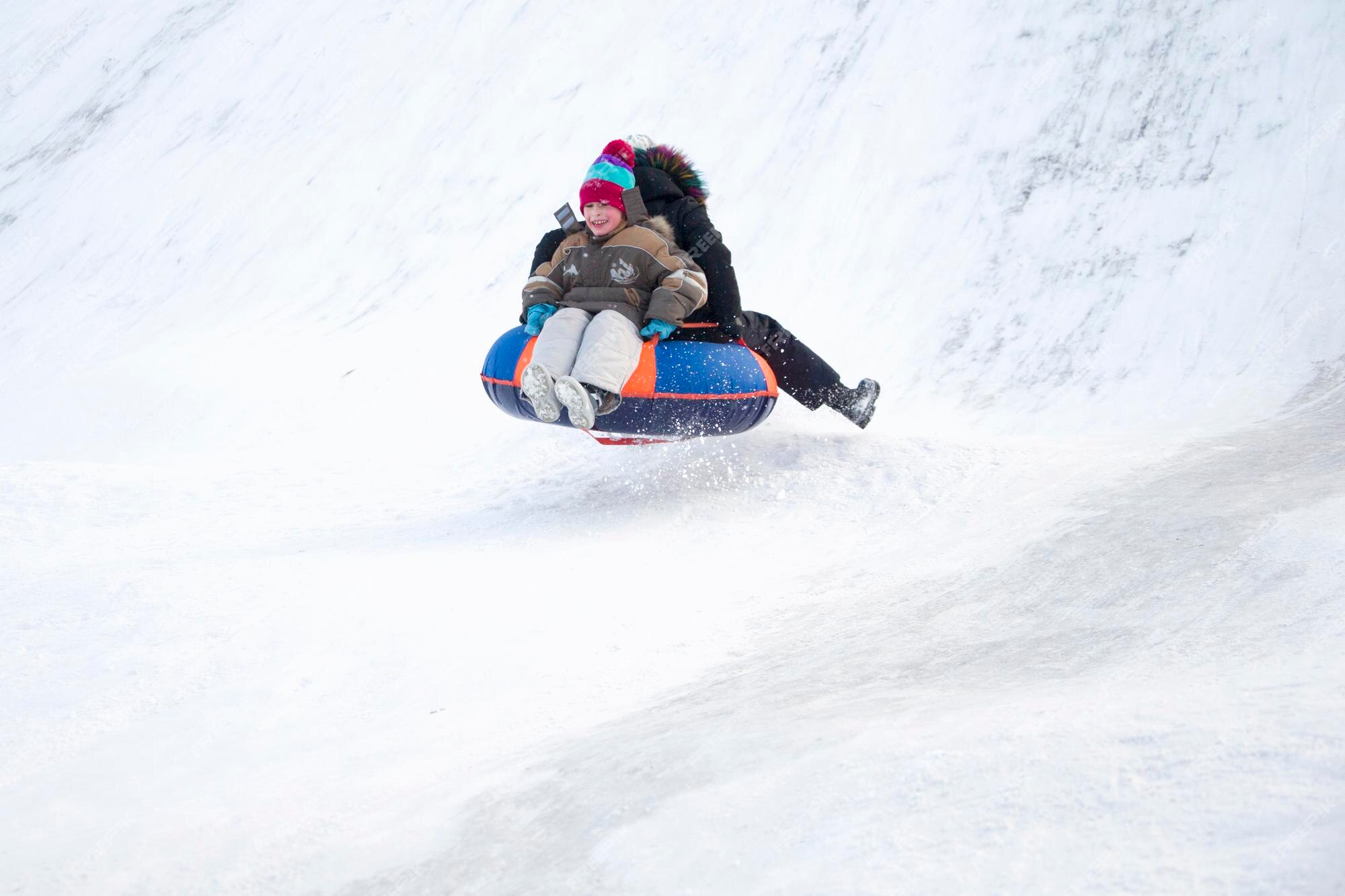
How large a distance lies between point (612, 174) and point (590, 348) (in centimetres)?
70

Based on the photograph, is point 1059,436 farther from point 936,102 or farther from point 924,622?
point 936,102

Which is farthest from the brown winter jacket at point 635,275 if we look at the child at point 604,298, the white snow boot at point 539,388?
the white snow boot at point 539,388

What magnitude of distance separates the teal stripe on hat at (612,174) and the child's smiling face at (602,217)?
89mm

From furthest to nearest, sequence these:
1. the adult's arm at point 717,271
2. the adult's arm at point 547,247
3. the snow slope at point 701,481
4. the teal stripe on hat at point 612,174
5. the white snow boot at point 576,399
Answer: the adult's arm at point 547,247 < the adult's arm at point 717,271 < the teal stripe on hat at point 612,174 < the white snow boot at point 576,399 < the snow slope at point 701,481

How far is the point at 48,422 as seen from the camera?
7035 mm

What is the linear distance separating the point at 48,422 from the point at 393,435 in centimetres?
285

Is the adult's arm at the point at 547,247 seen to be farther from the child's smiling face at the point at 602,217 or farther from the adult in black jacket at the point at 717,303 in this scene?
the child's smiling face at the point at 602,217

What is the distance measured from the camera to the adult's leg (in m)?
4.31

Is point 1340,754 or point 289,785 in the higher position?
point 289,785

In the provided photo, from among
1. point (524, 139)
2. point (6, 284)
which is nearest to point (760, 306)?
point (524, 139)

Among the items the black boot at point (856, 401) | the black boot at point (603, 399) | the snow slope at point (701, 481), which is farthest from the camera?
the black boot at point (856, 401)

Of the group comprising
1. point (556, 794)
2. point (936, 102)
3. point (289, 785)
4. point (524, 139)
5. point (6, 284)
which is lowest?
point (556, 794)

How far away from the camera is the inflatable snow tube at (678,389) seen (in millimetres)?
3812

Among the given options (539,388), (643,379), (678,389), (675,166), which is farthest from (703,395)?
(675,166)
